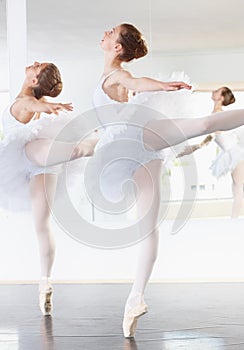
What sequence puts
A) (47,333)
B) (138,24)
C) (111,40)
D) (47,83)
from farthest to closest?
(138,24)
(47,83)
(111,40)
(47,333)

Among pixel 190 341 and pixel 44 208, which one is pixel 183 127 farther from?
pixel 44 208

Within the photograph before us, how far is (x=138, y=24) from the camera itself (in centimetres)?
526

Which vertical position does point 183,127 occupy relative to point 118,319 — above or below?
above

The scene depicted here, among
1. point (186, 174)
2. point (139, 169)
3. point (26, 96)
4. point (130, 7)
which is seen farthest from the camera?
point (130, 7)

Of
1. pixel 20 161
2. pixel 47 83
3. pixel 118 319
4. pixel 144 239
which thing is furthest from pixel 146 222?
pixel 47 83

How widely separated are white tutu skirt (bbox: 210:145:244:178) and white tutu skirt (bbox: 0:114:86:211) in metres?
1.28

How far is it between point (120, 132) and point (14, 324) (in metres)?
1.08

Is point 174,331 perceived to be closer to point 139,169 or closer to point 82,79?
point 139,169

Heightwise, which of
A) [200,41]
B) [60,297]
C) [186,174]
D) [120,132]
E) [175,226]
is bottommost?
[60,297]

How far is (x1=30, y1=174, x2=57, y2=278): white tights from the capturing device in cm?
414

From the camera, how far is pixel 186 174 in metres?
4.93

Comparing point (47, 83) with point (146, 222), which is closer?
point (146, 222)

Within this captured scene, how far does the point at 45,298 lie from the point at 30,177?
645mm

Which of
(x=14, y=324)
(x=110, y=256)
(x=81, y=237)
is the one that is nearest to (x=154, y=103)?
(x=81, y=237)
